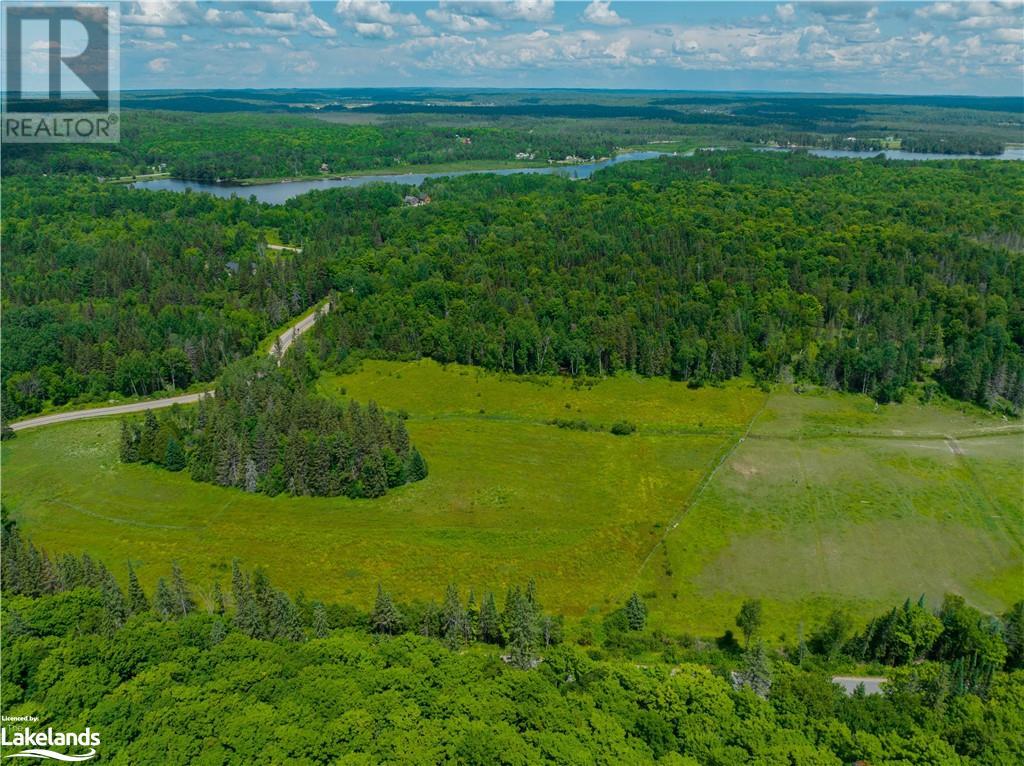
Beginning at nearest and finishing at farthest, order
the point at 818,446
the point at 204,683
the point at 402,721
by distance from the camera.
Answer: the point at 402,721 < the point at 204,683 < the point at 818,446

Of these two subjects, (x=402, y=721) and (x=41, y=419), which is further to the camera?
(x=41, y=419)

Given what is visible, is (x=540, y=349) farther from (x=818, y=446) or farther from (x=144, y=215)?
(x=144, y=215)

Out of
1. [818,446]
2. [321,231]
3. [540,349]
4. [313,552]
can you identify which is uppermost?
[321,231]

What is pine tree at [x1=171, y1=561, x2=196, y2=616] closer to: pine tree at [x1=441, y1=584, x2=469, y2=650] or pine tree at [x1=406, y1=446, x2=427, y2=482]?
pine tree at [x1=441, y1=584, x2=469, y2=650]

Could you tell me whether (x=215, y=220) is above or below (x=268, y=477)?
above

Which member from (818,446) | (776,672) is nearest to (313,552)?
(776,672)

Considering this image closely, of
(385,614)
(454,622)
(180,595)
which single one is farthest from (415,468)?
(180,595)

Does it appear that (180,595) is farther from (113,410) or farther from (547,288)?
(547,288)
